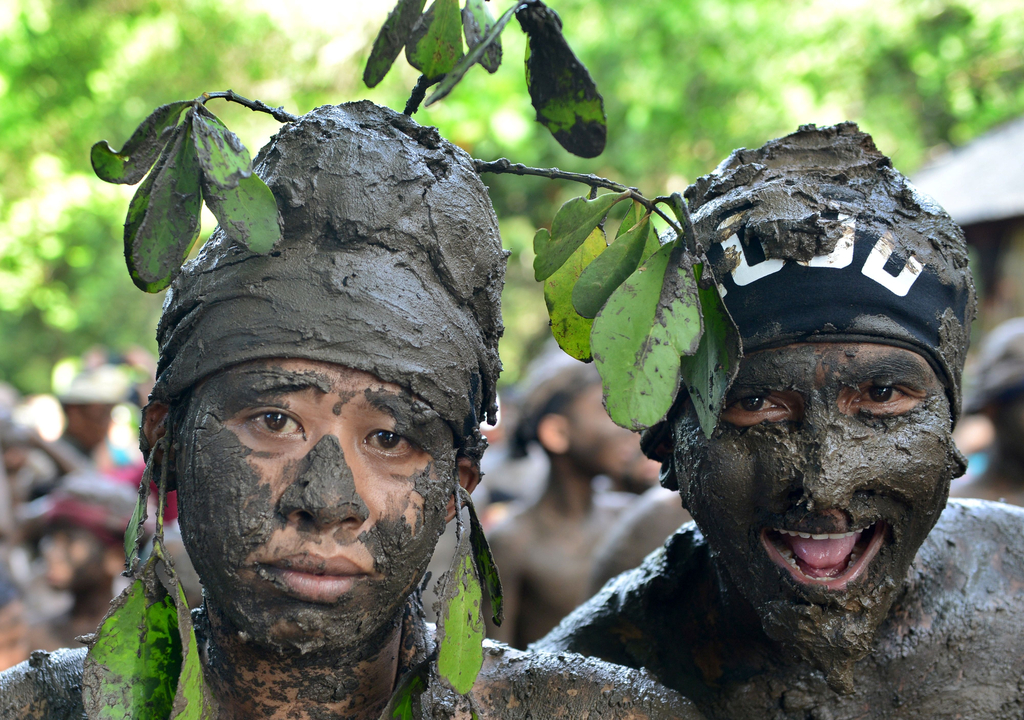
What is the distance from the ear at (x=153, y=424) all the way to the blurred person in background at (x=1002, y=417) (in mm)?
4798

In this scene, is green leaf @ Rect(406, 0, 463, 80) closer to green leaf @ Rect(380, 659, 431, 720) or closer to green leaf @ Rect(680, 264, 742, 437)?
green leaf @ Rect(680, 264, 742, 437)

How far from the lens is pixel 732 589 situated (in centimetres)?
285

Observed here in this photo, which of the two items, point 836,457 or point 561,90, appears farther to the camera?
point 561,90

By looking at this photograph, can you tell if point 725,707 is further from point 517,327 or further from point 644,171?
point 517,327

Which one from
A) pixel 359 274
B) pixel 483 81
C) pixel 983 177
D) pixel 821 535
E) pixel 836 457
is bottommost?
pixel 821 535

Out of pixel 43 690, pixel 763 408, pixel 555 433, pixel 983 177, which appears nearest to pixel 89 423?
pixel 555 433

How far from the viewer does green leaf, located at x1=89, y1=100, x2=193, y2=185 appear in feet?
6.96

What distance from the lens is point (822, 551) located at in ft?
8.23

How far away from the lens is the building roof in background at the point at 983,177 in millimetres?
13992

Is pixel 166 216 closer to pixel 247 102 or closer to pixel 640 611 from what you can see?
pixel 247 102

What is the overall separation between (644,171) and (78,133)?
6.68 metres

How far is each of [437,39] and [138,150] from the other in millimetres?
757

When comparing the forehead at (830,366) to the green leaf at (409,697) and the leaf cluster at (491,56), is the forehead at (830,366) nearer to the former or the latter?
the leaf cluster at (491,56)

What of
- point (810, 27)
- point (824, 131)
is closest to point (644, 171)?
point (810, 27)
